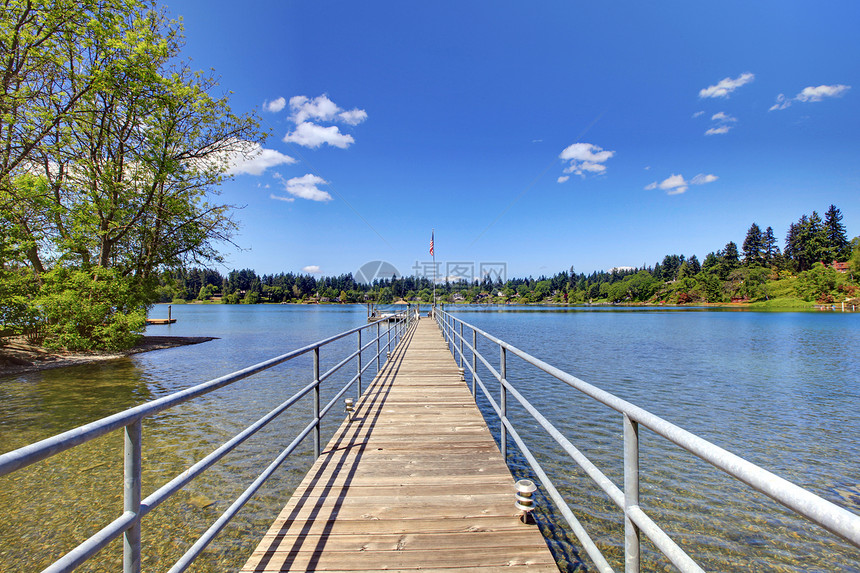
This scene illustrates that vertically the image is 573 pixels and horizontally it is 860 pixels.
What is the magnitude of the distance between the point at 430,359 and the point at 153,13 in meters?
20.0

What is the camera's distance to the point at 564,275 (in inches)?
5640

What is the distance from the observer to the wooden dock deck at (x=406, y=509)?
241 cm

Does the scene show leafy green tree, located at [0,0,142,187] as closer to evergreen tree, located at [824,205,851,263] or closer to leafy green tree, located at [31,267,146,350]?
leafy green tree, located at [31,267,146,350]

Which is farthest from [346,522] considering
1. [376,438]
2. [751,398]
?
[751,398]

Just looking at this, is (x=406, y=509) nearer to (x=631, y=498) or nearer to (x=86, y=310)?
(x=631, y=498)

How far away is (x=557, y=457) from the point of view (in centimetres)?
609

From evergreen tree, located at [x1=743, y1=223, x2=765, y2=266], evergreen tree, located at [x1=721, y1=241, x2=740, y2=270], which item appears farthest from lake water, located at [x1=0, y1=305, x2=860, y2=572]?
evergreen tree, located at [x1=743, y1=223, x2=765, y2=266]

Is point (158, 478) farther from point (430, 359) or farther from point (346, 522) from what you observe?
point (430, 359)

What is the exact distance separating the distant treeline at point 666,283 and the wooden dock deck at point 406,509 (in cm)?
2134

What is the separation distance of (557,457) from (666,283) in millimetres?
119310

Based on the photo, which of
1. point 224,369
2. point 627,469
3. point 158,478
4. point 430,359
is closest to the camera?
point 627,469

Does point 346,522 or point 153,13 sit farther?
point 153,13

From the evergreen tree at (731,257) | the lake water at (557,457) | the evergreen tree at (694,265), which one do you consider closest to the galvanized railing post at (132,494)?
the lake water at (557,457)

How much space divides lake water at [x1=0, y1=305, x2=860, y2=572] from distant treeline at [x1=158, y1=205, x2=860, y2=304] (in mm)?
13800
